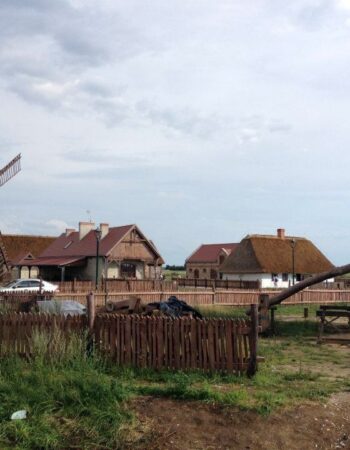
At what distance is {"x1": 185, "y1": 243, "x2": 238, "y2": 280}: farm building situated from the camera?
7762 cm

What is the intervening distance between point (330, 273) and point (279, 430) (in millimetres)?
11431

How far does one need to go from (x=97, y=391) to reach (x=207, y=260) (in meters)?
72.0

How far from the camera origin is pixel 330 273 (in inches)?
712

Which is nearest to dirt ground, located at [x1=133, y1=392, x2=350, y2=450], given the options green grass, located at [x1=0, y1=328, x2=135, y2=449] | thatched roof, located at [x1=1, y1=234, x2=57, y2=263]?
green grass, located at [x1=0, y1=328, x2=135, y2=449]

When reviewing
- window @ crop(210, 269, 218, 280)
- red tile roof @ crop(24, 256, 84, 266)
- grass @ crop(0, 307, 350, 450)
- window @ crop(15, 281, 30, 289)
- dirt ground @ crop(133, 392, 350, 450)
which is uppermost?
red tile roof @ crop(24, 256, 84, 266)

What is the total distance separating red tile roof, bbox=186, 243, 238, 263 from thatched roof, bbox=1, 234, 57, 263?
72.9 ft

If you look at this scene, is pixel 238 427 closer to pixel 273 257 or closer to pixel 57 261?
pixel 57 261

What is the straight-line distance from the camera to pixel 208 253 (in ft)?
267

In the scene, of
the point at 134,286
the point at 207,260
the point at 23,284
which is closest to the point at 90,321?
the point at 23,284

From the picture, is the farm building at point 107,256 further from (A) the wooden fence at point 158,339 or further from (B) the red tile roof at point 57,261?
(A) the wooden fence at point 158,339

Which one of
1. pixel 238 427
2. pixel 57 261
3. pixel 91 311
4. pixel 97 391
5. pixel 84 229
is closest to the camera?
pixel 238 427

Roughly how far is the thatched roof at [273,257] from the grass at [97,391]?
1863 inches

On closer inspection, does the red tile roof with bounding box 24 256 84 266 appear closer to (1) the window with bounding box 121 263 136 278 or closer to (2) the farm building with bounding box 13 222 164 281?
(2) the farm building with bounding box 13 222 164 281

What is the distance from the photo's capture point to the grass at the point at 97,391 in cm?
712
